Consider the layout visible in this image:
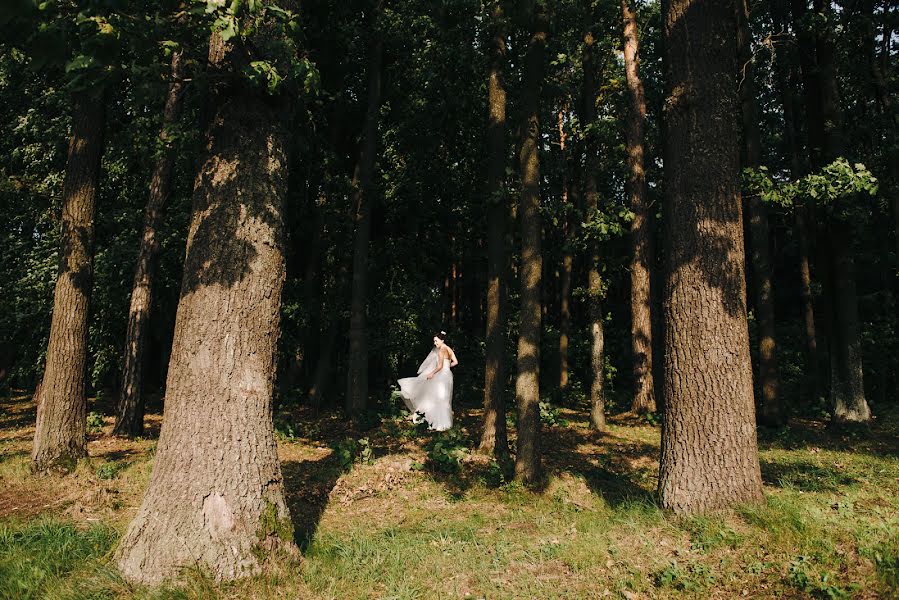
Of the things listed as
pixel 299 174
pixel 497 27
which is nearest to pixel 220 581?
pixel 497 27

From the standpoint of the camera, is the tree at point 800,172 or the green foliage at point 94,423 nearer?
the green foliage at point 94,423

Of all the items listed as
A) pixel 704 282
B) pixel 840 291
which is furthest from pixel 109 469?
pixel 840 291

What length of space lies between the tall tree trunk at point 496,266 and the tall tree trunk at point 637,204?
4.50 metres

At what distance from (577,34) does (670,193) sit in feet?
31.8

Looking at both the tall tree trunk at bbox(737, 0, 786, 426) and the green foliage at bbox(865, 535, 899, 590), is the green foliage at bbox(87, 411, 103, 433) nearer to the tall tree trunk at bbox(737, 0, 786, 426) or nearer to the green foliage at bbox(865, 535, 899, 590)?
the green foliage at bbox(865, 535, 899, 590)

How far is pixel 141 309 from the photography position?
1091 centimetres

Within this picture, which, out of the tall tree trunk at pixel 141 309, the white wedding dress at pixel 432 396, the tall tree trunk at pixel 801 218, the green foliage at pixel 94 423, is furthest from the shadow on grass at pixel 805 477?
the green foliage at pixel 94 423

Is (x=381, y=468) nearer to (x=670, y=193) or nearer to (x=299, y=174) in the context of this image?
(x=670, y=193)

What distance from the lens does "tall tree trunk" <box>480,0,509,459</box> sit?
8914 mm

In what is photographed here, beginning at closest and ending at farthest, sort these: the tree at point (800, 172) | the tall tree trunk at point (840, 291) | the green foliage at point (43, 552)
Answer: the green foliage at point (43, 552) < the tall tree trunk at point (840, 291) < the tree at point (800, 172)

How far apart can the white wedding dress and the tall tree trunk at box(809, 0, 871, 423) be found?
28.0 feet

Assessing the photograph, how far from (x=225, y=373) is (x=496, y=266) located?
17.6ft

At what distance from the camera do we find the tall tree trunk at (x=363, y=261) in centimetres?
1378

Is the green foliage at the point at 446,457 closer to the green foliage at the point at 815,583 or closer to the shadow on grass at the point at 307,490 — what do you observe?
the shadow on grass at the point at 307,490
